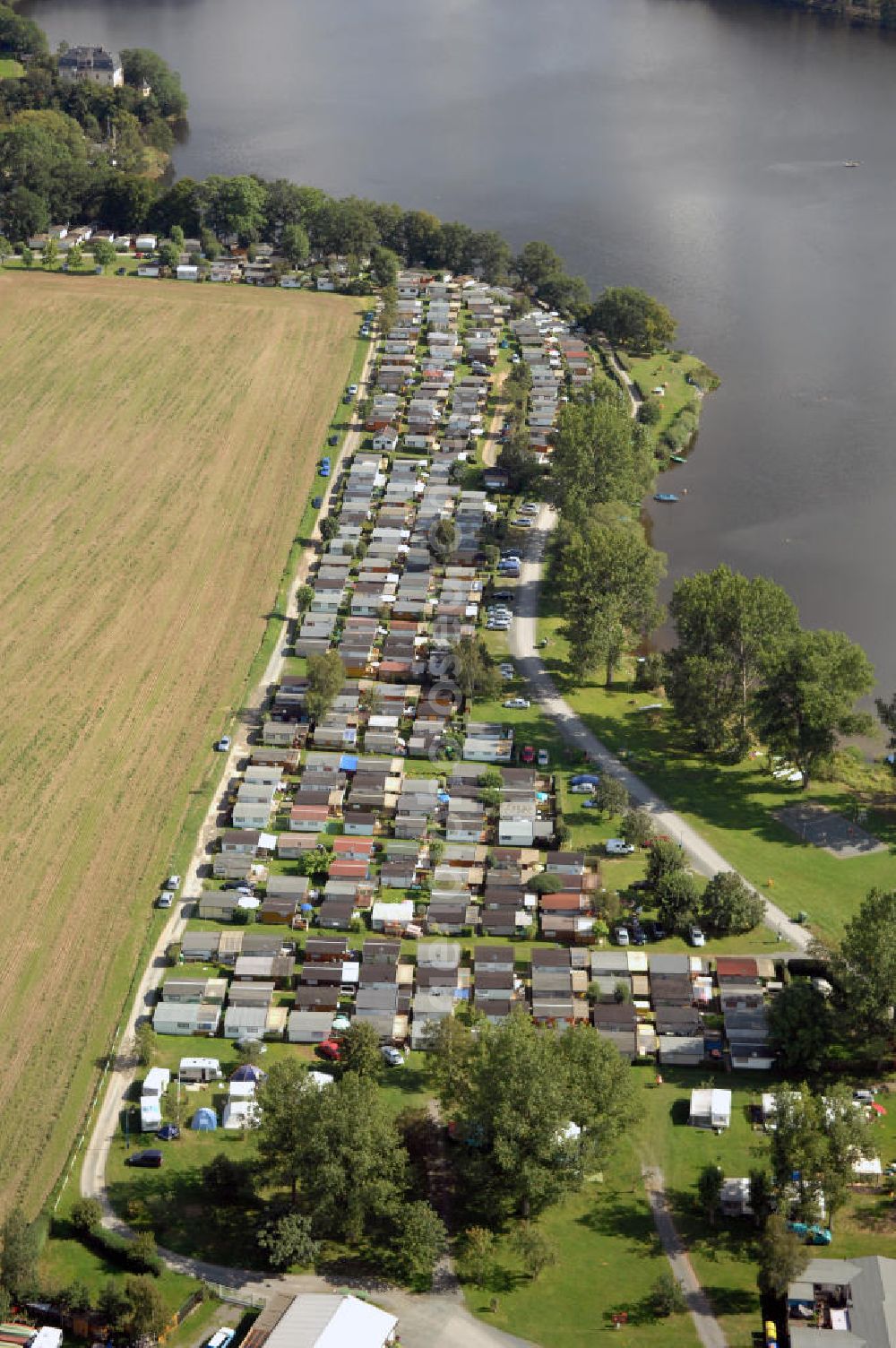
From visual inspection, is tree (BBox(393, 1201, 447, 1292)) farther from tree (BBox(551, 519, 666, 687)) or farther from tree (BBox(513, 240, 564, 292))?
tree (BBox(513, 240, 564, 292))

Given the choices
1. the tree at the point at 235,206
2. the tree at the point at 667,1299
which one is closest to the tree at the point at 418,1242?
the tree at the point at 667,1299

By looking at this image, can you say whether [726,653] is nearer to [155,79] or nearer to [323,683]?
[323,683]

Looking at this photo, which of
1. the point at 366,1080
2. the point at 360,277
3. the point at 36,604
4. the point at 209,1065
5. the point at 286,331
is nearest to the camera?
the point at 366,1080

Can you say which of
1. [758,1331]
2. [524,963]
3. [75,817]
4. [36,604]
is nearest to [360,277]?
[36,604]

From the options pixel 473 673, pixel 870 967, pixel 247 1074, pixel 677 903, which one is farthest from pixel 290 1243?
pixel 473 673

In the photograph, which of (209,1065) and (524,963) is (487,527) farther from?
(209,1065)

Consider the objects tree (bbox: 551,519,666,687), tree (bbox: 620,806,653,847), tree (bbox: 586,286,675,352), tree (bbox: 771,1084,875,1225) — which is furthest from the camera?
tree (bbox: 586,286,675,352)

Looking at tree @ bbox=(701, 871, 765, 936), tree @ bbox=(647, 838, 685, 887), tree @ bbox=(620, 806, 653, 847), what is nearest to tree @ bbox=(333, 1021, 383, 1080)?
tree @ bbox=(647, 838, 685, 887)

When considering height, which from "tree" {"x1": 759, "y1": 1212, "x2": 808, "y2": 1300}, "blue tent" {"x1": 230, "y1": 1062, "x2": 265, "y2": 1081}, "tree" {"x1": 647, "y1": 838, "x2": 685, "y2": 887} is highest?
"tree" {"x1": 647, "y1": 838, "x2": 685, "y2": 887}
